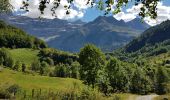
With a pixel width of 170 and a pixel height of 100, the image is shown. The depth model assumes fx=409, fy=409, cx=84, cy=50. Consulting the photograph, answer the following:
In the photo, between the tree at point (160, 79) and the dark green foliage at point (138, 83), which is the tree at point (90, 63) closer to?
the dark green foliage at point (138, 83)

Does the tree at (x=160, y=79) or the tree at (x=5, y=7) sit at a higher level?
the tree at (x=160, y=79)

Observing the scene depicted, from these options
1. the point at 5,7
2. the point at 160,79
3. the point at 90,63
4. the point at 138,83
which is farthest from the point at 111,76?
the point at 5,7

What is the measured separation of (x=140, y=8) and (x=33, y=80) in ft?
496

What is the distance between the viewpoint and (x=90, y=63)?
98.9 metres

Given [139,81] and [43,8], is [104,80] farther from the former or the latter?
[43,8]

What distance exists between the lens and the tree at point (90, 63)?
9900 centimetres

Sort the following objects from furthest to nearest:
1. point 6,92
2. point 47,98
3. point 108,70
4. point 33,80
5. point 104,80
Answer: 1. point 33,80
2. point 108,70
3. point 104,80
4. point 6,92
5. point 47,98

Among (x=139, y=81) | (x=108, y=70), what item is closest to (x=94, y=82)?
(x=108, y=70)

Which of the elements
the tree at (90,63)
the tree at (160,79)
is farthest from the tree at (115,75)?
the tree at (90,63)

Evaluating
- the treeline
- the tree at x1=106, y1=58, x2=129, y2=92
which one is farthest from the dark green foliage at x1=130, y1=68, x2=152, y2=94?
the tree at x1=106, y1=58, x2=129, y2=92

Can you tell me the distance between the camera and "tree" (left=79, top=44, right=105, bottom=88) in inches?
3898

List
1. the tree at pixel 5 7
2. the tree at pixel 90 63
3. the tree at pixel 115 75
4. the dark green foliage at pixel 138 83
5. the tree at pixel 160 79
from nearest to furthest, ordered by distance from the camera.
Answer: the tree at pixel 5 7, the tree at pixel 90 63, the tree at pixel 115 75, the dark green foliage at pixel 138 83, the tree at pixel 160 79

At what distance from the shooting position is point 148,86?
583ft

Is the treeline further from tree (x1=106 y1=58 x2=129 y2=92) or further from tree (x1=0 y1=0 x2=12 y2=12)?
tree (x1=0 y1=0 x2=12 y2=12)
